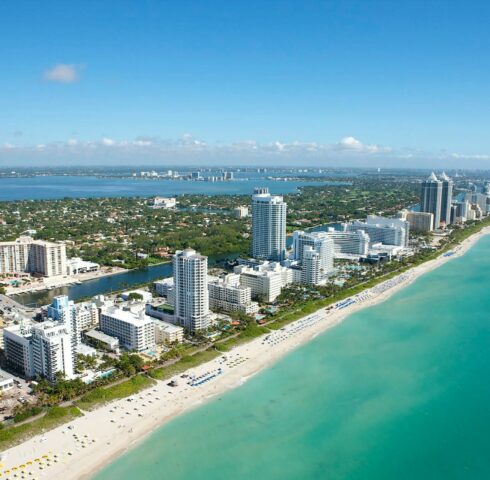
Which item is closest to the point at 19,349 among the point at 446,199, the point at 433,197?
the point at 433,197

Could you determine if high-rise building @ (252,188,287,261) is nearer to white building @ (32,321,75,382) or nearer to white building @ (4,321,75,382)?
white building @ (4,321,75,382)

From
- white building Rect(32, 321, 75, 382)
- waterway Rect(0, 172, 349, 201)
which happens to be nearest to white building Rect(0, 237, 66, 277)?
white building Rect(32, 321, 75, 382)

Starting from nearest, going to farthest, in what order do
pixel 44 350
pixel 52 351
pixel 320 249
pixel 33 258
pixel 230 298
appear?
pixel 52 351 < pixel 44 350 < pixel 230 298 < pixel 320 249 < pixel 33 258

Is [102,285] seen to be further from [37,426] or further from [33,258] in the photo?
[37,426]

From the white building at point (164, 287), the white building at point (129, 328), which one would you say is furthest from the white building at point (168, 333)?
the white building at point (164, 287)

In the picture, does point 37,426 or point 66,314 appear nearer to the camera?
point 37,426

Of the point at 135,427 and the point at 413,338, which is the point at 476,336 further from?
the point at 135,427
